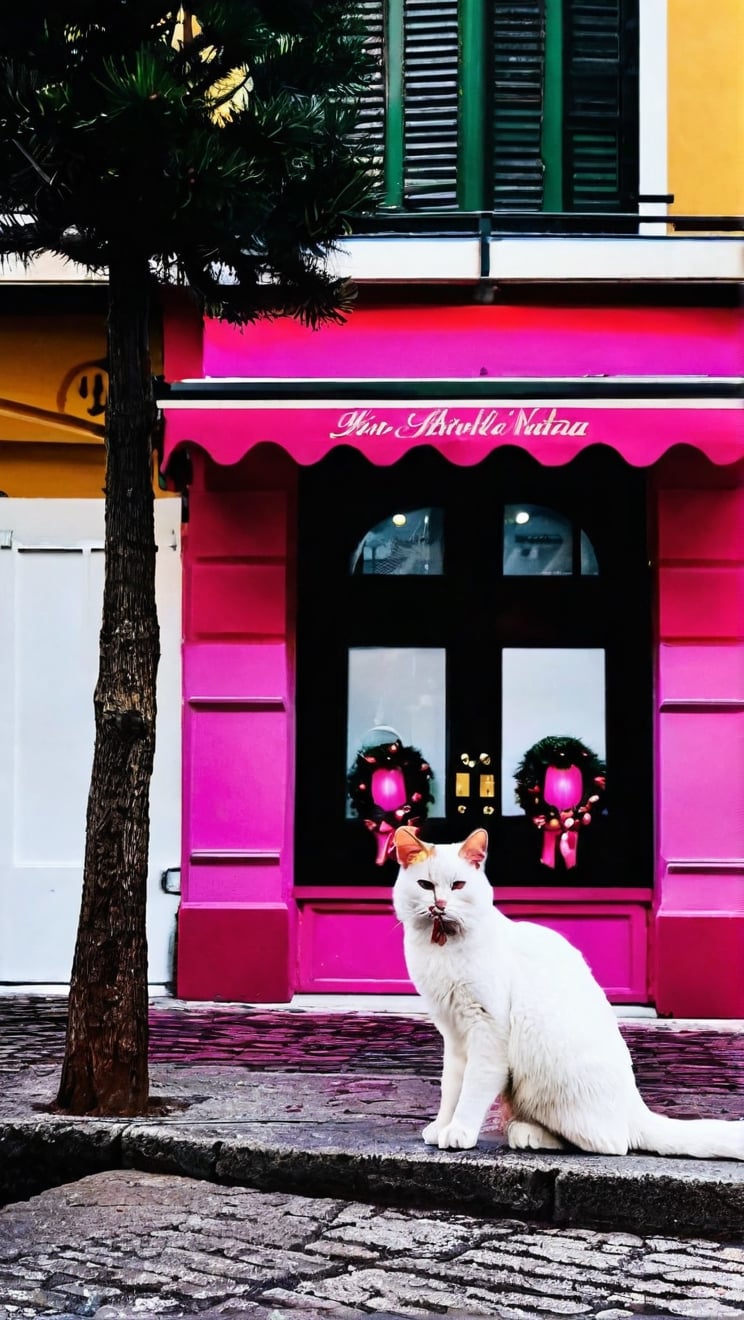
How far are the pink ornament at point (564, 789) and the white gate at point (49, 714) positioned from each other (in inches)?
91.3

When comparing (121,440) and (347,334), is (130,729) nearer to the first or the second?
(121,440)

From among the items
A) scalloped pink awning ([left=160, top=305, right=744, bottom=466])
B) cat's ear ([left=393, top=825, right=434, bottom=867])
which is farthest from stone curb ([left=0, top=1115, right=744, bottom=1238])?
scalloped pink awning ([left=160, top=305, right=744, bottom=466])

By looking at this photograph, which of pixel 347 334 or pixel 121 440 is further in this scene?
pixel 347 334

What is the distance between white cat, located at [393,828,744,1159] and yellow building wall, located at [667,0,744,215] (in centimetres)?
560

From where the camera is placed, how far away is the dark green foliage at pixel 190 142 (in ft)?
19.0

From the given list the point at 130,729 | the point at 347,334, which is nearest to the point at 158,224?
the point at 130,729

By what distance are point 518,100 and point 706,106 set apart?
3.97ft

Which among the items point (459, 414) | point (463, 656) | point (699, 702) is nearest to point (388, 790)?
point (463, 656)

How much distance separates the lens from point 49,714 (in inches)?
393

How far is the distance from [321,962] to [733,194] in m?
5.37

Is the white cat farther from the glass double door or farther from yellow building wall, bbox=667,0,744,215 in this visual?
yellow building wall, bbox=667,0,744,215

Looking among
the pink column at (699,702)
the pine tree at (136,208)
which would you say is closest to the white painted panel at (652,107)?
the pink column at (699,702)

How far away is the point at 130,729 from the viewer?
6.30 meters

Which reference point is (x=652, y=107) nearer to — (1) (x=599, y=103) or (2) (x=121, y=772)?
(1) (x=599, y=103)
